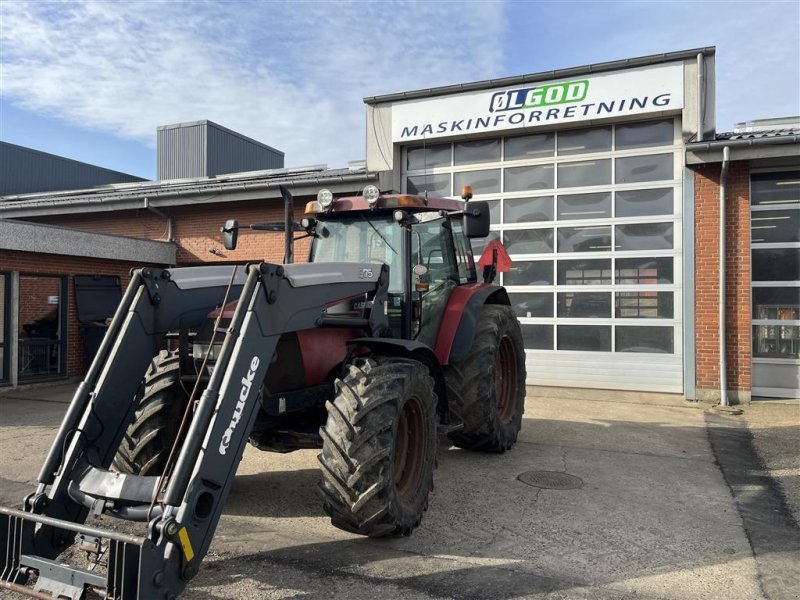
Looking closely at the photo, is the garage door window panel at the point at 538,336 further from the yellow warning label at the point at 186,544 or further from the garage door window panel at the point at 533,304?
the yellow warning label at the point at 186,544

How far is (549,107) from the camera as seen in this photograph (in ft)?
34.3

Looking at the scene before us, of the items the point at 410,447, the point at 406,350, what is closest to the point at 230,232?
the point at 406,350

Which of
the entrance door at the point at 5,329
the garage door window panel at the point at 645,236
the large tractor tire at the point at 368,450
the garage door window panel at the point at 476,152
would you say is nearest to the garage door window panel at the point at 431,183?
the garage door window panel at the point at 476,152

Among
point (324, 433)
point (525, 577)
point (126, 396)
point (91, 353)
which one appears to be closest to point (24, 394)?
point (91, 353)

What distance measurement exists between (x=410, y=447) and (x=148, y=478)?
1.77 m

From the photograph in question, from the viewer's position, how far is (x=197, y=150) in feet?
71.1

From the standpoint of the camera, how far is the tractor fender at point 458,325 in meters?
5.34

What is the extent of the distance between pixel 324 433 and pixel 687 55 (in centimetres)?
896

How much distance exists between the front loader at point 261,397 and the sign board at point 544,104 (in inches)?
217

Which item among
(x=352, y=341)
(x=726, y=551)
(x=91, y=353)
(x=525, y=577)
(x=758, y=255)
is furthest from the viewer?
(x=91, y=353)

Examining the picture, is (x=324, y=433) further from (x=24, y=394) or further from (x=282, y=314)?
(x=24, y=394)

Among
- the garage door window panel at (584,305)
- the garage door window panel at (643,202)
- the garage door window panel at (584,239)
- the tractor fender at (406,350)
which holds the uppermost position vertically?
the garage door window panel at (643,202)

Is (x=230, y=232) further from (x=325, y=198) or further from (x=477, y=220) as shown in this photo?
(x=477, y=220)

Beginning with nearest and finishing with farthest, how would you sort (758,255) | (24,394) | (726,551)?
(726,551), (758,255), (24,394)
